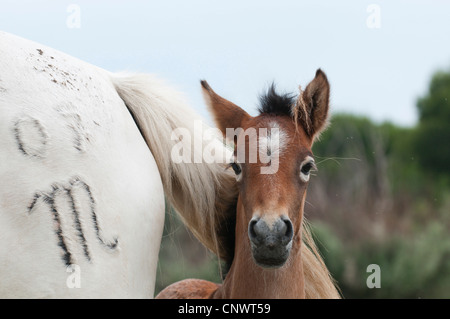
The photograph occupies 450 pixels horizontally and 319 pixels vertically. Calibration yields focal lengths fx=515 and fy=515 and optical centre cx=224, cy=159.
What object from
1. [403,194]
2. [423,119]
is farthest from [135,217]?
[423,119]

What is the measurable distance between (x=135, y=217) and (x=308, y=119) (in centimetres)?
121

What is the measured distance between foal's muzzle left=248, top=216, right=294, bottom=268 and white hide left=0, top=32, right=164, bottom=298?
0.47 meters

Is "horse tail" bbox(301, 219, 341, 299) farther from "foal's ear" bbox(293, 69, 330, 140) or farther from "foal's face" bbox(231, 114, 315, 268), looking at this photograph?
"foal's ear" bbox(293, 69, 330, 140)

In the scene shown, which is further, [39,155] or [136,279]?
[136,279]

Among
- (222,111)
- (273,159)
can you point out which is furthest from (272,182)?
(222,111)

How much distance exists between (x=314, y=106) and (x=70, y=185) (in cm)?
145

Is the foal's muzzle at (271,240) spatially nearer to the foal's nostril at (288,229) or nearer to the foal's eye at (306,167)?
the foal's nostril at (288,229)

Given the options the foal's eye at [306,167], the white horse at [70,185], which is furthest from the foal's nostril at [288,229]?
the white horse at [70,185]

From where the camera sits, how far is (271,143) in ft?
8.30

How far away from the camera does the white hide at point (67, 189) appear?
171cm

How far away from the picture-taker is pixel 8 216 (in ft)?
5.56

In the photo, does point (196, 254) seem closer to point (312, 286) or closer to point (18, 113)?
point (312, 286)

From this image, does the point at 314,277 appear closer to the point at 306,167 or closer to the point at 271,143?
the point at 306,167

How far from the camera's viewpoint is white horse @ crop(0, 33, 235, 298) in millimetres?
1708
